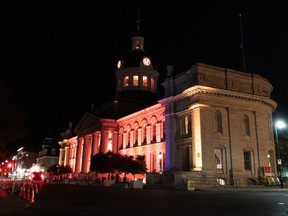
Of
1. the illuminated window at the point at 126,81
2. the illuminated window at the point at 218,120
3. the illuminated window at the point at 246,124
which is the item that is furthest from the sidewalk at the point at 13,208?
the illuminated window at the point at 126,81

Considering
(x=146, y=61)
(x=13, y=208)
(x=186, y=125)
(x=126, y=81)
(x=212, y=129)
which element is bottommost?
(x=13, y=208)

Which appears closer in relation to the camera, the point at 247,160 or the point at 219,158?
the point at 219,158

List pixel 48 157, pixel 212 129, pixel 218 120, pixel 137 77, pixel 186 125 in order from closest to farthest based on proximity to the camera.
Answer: pixel 212 129
pixel 218 120
pixel 186 125
pixel 137 77
pixel 48 157

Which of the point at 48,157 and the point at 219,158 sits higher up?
the point at 48,157

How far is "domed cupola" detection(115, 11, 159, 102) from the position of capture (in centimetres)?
7351

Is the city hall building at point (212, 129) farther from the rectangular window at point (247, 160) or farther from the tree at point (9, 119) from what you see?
the tree at point (9, 119)

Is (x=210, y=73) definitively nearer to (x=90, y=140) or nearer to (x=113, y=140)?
(x=113, y=140)

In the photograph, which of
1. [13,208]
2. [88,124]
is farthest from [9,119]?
[88,124]

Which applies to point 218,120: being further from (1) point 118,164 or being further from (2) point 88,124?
(2) point 88,124

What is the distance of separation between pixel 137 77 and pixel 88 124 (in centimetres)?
1583

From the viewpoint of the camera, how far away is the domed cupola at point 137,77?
73.5 meters

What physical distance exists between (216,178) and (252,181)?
576cm

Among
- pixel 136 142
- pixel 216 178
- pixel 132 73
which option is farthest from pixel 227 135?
pixel 132 73

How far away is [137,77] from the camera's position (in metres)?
74.9
